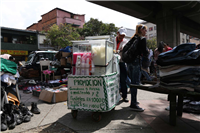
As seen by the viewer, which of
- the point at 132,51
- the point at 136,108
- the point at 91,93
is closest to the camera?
the point at 91,93

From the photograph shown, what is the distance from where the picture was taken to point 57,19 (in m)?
36.1

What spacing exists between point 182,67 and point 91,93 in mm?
1535

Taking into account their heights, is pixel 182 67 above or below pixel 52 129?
above

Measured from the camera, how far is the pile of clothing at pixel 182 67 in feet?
6.26

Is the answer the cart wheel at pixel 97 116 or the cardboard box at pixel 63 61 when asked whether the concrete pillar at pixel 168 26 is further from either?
the cart wheel at pixel 97 116

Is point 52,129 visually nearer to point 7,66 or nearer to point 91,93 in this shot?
point 91,93

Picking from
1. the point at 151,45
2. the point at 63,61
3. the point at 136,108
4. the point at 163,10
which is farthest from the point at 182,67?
the point at 151,45

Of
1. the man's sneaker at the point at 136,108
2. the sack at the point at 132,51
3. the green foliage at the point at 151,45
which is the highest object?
the green foliage at the point at 151,45

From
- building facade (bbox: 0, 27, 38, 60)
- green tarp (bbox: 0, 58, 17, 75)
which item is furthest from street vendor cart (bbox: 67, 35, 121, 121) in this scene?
building facade (bbox: 0, 27, 38, 60)

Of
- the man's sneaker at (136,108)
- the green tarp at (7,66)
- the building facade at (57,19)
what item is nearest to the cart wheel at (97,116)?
the man's sneaker at (136,108)

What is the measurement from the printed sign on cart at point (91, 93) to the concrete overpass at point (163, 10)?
8.51 metres

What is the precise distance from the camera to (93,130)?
7.75 feet

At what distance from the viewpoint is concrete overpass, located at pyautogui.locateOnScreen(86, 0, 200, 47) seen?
35.3 ft

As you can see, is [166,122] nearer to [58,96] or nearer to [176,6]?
[58,96]
